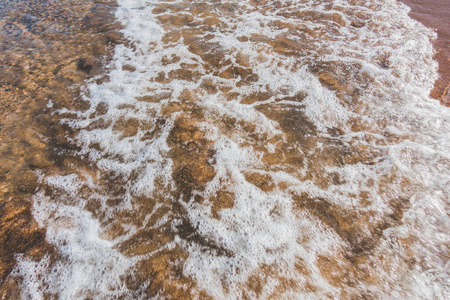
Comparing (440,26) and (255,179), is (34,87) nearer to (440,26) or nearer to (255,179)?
(255,179)

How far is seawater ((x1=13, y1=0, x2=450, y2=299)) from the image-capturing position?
7.00 ft

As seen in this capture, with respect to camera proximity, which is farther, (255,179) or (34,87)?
(34,87)

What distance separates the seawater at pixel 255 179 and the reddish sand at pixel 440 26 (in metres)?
0.20

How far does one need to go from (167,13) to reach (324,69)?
535 cm

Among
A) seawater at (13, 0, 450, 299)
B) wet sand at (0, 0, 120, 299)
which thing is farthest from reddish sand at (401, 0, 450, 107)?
wet sand at (0, 0, 120, 299)

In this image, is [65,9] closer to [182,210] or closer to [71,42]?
[71,42]

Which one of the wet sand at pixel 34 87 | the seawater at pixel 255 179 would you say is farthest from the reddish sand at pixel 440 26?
the wet sand at pixel 34 87

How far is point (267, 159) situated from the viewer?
3129 millimetres

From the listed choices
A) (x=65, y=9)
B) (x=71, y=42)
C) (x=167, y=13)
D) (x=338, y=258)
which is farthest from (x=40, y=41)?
(x=338, y=258)

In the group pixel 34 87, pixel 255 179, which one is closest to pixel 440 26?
pixel 255 179

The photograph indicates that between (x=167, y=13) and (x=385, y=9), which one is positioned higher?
(x=385, y=9)

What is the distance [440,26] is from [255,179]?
23.5 feet

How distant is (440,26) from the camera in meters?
5.44

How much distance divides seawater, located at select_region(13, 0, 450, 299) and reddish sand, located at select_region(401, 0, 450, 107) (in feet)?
0.66
